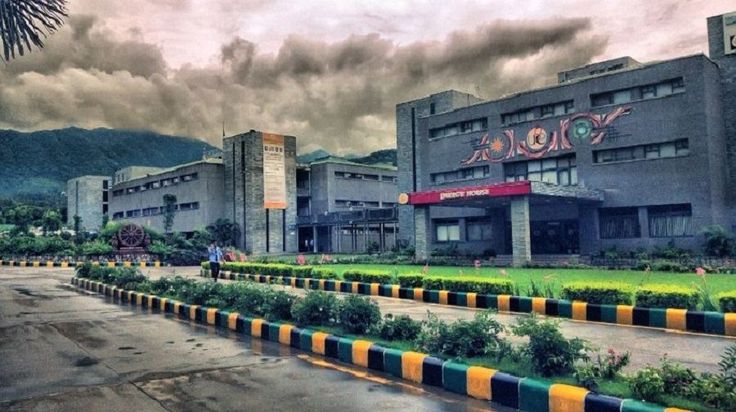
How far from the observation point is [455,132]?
3850cm

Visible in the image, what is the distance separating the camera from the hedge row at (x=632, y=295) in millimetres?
9211

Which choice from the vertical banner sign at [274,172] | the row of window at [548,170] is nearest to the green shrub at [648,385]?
the row of window at [548,170]

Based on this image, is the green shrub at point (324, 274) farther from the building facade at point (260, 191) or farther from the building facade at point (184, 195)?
the building facade at point (184, 195)

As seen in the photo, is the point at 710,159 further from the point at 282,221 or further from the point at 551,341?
the point at 282,221

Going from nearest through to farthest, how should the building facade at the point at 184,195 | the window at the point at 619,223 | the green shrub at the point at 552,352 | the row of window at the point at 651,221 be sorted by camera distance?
the green shrub at the point at 552,352 < the row of window at the point at 651,221 < the window at the point at 619,223 < the building facade at the point at 184,195

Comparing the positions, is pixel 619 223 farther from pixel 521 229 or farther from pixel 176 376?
pixel 176 376

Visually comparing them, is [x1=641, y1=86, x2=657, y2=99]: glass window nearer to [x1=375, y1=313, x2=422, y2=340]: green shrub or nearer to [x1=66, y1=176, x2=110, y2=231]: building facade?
[x1=375, y1=313, x2=422, y2=340]: green shrub

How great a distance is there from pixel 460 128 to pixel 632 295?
28.7 metres

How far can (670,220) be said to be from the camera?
27844mm

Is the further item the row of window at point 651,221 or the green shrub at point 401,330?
the row of window at point 651,221

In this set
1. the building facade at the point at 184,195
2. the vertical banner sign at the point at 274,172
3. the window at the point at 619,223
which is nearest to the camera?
the window at the point at 619,223

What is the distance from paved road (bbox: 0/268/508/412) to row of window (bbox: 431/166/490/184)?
28219mm

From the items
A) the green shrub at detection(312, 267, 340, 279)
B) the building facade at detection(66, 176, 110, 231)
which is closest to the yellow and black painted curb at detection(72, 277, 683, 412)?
the green shrub at detection(312, 267, 340, 279)

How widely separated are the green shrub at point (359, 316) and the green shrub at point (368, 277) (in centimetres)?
796
